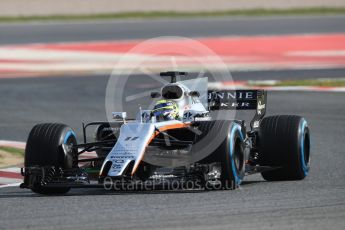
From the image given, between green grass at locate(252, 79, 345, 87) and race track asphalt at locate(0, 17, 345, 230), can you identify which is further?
green grass at locate(252, 79, 345, 87)

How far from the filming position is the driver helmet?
41.9ft

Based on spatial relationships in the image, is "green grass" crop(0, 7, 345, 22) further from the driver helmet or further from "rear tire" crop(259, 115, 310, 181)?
the driver helmet

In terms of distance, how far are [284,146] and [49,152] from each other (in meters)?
3.12

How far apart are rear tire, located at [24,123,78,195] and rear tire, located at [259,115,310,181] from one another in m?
2.57

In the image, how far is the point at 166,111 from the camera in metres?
12.8

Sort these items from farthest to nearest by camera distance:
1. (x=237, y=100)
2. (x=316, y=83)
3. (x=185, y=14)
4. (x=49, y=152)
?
1. (x=185, y=14)
2. (x=316, y=83)
3. (x=237, y=100)
4. (x=49, y=152)

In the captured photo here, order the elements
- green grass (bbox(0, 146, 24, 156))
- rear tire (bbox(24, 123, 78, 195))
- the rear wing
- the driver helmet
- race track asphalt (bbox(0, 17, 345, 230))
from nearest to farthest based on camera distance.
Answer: race track asphalt (bbox(0, 17, 345, 230)) → rear tire (bbox(24, 123, 78, 195)) → the driver helmet → the rear wing → green grass (bbox(0, 146, 24, 156))

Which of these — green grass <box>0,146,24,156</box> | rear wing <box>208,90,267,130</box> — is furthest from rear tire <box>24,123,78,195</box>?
green grass <box>0,146,24,156</box>

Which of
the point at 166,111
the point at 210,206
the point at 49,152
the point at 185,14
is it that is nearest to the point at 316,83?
the point at 166,111

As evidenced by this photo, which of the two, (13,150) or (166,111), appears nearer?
(166,111)

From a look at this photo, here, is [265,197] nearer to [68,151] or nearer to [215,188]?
[215,188]

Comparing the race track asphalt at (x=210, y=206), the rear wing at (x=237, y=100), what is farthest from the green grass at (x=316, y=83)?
the rear wing at (x=237, y=100)

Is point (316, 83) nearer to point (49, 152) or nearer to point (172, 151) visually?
point (172, 151)

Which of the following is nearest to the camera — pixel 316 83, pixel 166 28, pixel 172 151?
pixel 172 151
